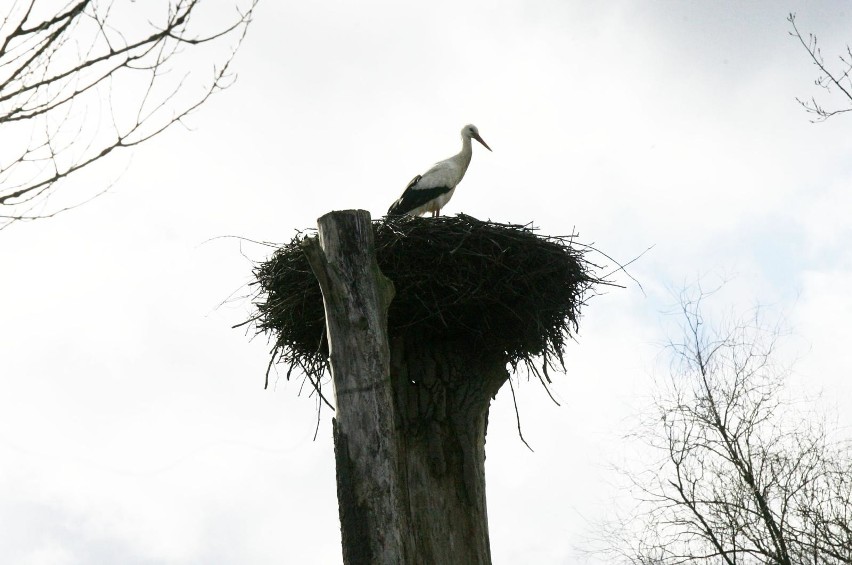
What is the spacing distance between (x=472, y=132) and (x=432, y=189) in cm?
168

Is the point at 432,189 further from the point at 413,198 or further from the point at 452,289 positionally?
the point at 452,289

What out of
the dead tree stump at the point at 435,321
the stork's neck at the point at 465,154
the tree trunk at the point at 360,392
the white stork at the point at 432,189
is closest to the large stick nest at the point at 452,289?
the dead tree stump at the point at 435,321

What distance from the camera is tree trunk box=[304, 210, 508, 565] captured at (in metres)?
4.41

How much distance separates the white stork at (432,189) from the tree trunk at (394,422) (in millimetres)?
3328

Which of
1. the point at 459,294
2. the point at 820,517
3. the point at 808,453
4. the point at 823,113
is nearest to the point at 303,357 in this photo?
the point at 459,294

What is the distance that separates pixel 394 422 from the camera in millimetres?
4879

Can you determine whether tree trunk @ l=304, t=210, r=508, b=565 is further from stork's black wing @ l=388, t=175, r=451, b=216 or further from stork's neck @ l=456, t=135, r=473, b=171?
stork's neck @ l=456, t=135, r=473, b=171

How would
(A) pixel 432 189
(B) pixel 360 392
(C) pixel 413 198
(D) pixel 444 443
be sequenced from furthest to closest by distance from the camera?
(A) pixel 432 189, (C) pixel 413 198, (D) pixel 444 443, (B) pixel 360 392

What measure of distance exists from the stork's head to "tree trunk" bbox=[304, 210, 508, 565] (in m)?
4.94

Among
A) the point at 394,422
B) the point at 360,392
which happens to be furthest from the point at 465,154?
the point at 360,392

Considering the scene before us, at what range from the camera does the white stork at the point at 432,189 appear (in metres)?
9.50

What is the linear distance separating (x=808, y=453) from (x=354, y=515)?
8.01 meters

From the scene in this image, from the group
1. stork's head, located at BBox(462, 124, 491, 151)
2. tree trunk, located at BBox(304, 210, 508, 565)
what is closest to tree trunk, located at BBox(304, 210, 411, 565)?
tree trunk, located at BBox(304, 210, 508, 565)

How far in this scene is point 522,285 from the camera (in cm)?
649
